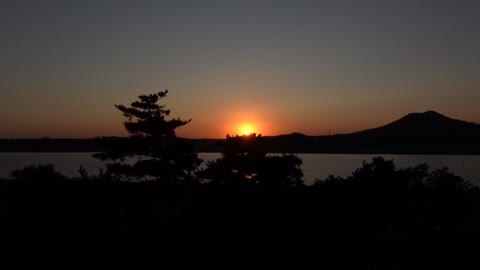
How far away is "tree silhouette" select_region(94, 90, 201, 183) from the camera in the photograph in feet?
120

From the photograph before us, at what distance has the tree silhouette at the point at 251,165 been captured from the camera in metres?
33.8

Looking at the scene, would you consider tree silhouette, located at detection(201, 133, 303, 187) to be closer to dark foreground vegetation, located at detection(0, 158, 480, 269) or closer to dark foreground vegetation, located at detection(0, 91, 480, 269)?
dark foreground vegetation, located at detection(0, 91, 480, 269)

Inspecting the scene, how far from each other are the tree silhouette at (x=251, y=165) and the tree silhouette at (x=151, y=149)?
193 centimetres

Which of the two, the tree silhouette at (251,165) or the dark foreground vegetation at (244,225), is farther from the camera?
the tree silhouette at (251,165)

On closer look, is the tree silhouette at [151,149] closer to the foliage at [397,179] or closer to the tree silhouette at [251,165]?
the tree silhouette at [251,165]

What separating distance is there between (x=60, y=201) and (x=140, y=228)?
15.6 feet

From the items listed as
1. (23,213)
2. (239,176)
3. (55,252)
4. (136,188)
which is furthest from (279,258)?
(239,176)

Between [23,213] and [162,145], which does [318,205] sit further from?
[162,145]

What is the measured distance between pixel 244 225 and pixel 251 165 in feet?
68.5

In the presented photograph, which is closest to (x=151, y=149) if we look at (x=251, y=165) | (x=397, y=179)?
(x=251, y=165)

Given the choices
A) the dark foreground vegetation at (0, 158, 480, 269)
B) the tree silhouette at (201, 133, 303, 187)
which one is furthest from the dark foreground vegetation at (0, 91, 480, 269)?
the tree silhouette at (201, 133, 303, 187)

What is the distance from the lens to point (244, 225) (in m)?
14.1

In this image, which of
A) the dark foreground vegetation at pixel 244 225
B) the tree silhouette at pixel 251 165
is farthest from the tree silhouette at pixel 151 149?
the dark foreground vegetation at pixel 244 225

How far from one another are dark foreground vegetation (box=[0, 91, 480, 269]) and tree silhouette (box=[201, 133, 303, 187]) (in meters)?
10.1
